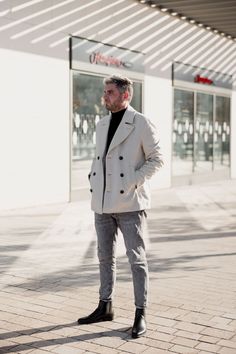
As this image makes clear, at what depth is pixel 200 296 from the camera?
5.16m

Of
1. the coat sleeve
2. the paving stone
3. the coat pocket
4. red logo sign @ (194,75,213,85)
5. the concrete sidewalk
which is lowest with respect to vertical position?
the paving stone

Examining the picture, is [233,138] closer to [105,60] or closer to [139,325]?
[105,60]

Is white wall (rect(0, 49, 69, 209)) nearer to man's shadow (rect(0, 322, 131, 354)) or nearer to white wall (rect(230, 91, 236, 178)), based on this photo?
man's shadow (rect(0, 322, 131, 354))

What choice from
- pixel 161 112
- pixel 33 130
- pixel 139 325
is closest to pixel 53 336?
pixel 139 325

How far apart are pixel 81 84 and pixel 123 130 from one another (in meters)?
8.91

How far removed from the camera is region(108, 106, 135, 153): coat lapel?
416 cm

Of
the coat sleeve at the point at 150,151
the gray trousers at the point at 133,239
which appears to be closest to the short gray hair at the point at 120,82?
the coat sleeve at the point at 150,151

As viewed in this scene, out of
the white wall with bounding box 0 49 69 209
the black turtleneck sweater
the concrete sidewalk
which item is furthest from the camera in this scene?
the white wall with bounding box 0 49 69 209

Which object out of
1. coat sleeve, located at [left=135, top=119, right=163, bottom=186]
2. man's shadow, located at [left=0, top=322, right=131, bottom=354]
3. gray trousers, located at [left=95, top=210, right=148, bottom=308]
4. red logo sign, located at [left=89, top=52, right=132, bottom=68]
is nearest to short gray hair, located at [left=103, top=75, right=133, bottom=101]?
coat sleeve, located at [left=135, top=119, right=163, bottom=186]

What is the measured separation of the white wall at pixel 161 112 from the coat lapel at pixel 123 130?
11111mm

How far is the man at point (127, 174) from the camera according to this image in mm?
4137

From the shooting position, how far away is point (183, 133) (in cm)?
1741

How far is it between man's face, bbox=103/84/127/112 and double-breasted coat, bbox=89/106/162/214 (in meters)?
0.08

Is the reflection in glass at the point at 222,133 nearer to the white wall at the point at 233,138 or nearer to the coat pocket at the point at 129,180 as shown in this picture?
the white wall at the point at 233,138
